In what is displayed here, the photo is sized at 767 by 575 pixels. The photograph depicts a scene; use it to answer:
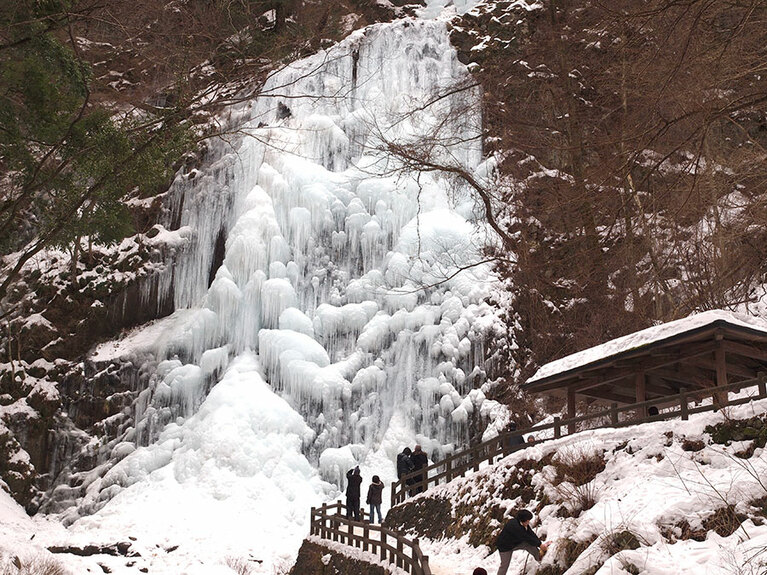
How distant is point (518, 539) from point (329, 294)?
16.2 meters

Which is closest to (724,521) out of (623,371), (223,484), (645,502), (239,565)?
(645,502)

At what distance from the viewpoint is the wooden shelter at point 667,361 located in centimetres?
1054

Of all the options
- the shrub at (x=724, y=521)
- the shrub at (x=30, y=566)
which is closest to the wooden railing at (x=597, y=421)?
the shrub at (x=724, y=521)

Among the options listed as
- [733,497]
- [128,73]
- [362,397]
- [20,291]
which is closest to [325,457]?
[362,397]

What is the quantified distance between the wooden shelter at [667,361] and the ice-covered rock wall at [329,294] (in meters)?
6.62

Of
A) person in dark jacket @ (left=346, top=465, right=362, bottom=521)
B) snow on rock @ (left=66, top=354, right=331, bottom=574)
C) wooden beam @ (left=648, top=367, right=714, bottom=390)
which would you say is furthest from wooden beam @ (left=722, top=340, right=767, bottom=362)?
snow on rock @ (left=66, top=354, right=331, bottom=574)

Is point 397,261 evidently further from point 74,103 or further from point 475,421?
point 74,103

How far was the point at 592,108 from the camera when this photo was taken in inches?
1035

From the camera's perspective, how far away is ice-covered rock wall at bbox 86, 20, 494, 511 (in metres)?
21.8

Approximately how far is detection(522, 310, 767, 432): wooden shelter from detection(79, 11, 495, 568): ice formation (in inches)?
269

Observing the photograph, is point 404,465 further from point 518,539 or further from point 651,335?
point 518,539

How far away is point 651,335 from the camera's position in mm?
11383

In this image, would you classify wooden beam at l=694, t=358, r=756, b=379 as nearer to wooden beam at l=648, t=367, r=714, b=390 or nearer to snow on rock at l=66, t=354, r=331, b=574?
wooden beam at l=648, t=367, r=714, b=390

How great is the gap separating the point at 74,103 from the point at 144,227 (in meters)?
16.5
